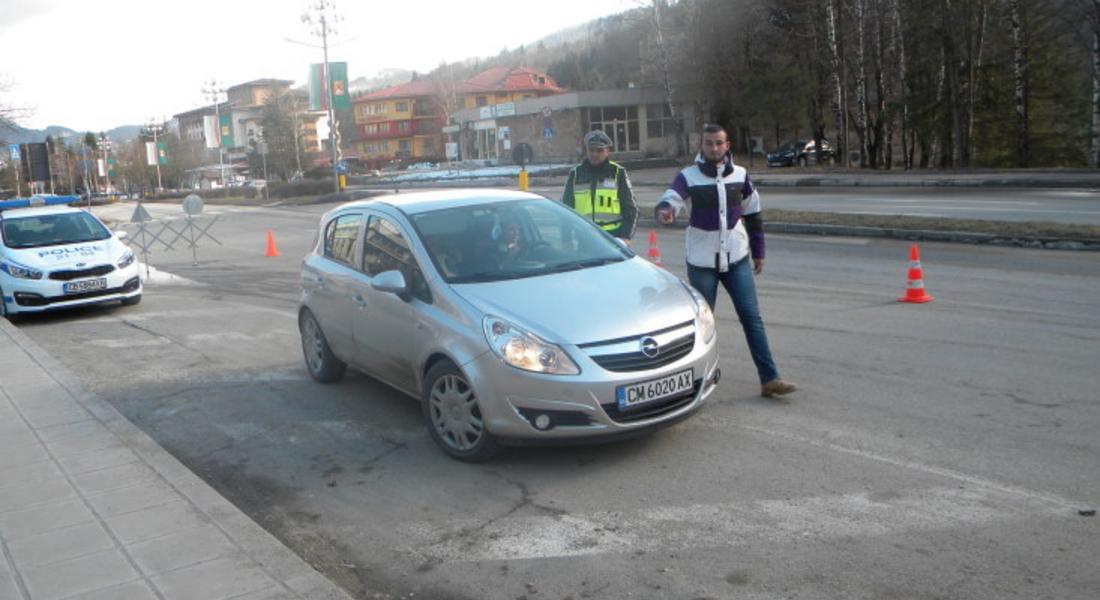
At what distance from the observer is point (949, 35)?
118ft

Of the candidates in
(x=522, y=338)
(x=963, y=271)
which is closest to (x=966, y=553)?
(x=522, y=338)

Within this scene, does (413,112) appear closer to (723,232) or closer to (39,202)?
(39,202)

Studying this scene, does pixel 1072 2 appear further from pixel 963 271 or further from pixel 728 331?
pixel 728 331

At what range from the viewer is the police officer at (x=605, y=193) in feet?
27.3

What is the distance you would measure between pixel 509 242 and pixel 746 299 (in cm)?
176

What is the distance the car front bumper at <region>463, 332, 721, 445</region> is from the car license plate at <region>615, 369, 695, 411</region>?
26 millimetres

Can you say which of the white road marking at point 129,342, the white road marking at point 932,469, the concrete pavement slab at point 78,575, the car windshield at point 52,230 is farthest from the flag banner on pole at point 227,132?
the concrete pavement slab at point 78,575

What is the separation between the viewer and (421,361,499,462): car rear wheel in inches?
220

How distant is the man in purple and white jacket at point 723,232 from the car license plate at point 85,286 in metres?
9.73

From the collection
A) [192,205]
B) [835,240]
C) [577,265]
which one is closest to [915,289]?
[577,265]

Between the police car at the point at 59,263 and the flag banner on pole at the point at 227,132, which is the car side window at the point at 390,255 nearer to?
the police car at the point at 59,263

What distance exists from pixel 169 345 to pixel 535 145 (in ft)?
191

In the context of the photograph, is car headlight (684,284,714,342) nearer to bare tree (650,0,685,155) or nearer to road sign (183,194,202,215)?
road sign (183,194,202,215)

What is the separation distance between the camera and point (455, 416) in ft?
18.8
